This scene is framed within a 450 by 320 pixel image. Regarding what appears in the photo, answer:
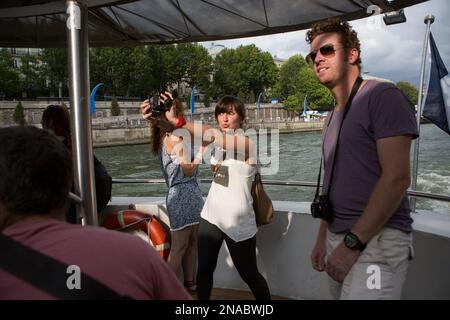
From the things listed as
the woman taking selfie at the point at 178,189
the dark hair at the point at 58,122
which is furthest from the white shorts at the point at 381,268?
the dark hair at the point at 58,122

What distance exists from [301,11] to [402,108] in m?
1.45

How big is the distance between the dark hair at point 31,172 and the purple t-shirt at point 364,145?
914mm

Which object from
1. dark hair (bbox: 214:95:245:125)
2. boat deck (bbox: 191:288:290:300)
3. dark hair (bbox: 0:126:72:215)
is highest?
dark hair (bbox: 214:95:245:125)

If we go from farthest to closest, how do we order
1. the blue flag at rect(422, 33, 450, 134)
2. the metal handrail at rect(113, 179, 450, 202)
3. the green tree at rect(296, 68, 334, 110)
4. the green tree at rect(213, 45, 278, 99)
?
1. the green tree at rect(296, 68, 334, 110)
2. the green tree at rect(213, 45, 278, 99)
3. the blue flag at rect(422, 33, 450, 134)
4. the metal handrail at rect(113, 179, 450, 202)

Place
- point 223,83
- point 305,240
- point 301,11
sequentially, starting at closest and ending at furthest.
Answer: point 301,11, point 305,240, point 223,83

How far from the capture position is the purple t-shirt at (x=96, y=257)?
2.91ft

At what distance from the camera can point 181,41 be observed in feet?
10.4

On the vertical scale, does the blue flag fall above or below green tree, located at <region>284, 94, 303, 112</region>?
below

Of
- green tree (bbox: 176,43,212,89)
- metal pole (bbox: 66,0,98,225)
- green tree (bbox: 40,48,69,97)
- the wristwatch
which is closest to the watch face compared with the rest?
the wristwatch

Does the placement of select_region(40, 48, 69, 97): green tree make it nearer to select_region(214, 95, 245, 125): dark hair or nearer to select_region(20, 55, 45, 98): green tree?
select_region(20, 55, 45, 98): green tree

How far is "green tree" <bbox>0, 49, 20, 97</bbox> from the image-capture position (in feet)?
157
